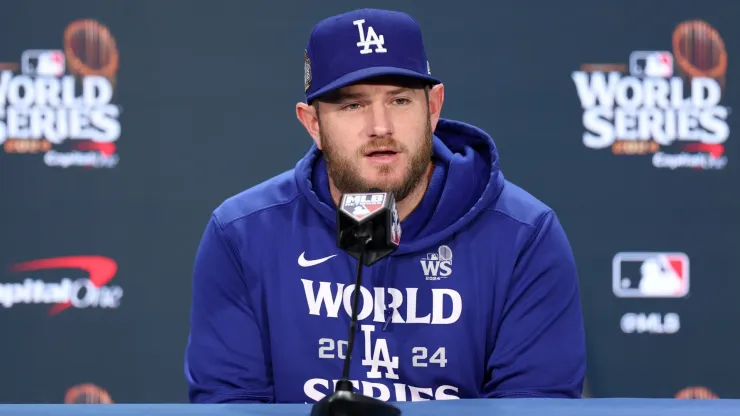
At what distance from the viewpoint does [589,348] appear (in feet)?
9.98

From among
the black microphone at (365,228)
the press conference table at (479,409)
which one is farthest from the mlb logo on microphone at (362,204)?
the press conference table at (479,409)

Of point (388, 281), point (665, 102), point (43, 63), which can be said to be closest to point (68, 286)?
point (43, 63)

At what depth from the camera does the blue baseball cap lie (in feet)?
5.66

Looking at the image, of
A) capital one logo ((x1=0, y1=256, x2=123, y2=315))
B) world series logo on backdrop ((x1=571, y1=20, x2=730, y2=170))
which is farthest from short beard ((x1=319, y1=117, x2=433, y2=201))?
capital one logo ((x1=0, y1=256, x2=123, y2=315))

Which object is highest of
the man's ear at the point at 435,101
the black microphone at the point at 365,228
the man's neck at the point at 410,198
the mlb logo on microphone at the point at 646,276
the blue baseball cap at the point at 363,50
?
the blue baseball cap at the point at 363,50

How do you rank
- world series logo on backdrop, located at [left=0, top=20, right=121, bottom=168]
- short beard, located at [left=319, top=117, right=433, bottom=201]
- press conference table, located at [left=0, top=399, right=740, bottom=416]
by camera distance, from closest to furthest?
press conference table, located at [left=0, top=399, right=740, bottom=416]
short beard, located at [left=319, top=117, right=433, bottom=201]
world series logo on backdrop, located at [left=0, top=20, right=121, bottom=168]

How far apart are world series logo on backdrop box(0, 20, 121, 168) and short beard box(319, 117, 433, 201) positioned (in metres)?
1.40

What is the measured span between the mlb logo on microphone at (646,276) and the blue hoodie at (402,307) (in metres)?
1.24

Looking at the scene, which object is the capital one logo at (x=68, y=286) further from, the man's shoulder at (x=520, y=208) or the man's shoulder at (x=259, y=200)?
the man's shoulder at (x=520, y=208)

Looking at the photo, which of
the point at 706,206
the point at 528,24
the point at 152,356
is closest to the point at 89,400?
the point at 152,356

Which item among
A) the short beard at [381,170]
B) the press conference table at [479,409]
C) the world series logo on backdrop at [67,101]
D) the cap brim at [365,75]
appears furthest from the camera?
the world series logo on backdrop at [67,101]

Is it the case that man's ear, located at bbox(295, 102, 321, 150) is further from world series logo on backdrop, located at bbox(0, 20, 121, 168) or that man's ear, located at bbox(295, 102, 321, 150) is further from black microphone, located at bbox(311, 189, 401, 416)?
world series logo on backdrop, located at bbox(0, 20, 121, 168)

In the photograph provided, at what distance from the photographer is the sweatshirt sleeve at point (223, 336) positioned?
1796 mm

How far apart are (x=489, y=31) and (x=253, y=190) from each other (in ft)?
4.39
